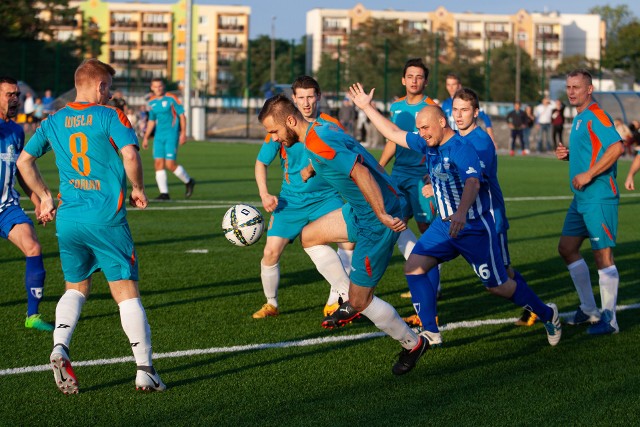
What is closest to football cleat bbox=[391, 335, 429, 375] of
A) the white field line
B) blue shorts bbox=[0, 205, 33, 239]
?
the white field line

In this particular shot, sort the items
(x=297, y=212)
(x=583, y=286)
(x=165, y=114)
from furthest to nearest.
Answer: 1. (x=165, y=114)
2. (x=297, y=212)
3. (x=583, y=286)

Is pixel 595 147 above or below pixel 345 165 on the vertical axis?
above

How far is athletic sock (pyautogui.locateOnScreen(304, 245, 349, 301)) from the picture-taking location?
7914 mm

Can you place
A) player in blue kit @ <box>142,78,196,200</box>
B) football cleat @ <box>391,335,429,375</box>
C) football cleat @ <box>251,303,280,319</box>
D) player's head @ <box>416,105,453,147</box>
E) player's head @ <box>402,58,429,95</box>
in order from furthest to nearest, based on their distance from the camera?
1. player in blue kit @ <box>142,78,196,200</box>
2. player's head @ <box>402,58,429,95</box>
3. football cleat @ <box>251,303,280,319</box>
4. player's head @ <box>416,105,453,147</box>
5. football cleat @ <box>391,335,429,375</box>

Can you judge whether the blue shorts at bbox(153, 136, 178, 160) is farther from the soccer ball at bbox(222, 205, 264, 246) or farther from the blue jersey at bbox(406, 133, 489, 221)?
the blue jersey at bbox(406, 133, 489, 221)

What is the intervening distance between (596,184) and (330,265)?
219 centimetres

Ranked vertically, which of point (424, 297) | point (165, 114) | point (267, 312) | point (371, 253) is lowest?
point (267, 312)

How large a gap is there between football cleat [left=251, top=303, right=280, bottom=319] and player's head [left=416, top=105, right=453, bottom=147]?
2333mm

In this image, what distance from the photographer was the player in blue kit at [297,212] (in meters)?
7.95

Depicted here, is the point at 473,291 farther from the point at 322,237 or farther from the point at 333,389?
the point at 333,389

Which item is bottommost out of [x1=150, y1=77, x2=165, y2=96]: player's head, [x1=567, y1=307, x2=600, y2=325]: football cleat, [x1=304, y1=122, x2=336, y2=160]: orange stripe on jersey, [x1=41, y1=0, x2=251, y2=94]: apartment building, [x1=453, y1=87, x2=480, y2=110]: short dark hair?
[x1=567, y1=307, x2=600, y2=325]: football cleat

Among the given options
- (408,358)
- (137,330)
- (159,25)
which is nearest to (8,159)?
(137,330)

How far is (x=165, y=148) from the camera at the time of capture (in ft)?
59.3

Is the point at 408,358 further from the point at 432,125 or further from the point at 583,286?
the point at 583,286
